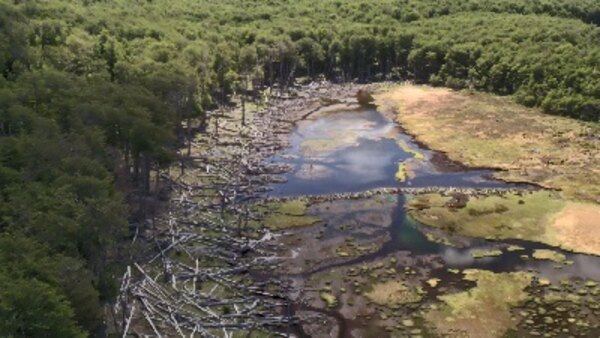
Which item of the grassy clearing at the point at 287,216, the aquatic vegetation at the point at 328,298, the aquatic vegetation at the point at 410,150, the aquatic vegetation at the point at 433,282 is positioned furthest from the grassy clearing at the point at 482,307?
the aquatic vegetation at the point at 410,150

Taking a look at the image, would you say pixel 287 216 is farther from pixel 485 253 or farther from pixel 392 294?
pixel 485 253

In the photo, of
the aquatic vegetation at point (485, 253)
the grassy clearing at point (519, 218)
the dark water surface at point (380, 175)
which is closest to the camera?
the dark water surface at point (380, 175)

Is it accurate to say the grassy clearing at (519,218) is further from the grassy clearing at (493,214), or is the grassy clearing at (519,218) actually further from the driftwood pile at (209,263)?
the driftwood pile at (209,263)

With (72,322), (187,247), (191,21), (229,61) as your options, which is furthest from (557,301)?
(191,21)

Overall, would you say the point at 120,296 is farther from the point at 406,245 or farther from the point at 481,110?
the point at 481,110

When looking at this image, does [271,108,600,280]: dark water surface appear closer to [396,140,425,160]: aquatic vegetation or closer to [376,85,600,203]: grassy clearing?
[396,140,425,160]: aquatic vegetation

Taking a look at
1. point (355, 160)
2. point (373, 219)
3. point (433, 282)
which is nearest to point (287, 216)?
point (373, 219)

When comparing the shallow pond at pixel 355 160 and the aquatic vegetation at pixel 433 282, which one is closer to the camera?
the aquatic vegetation at pixel 433 282
